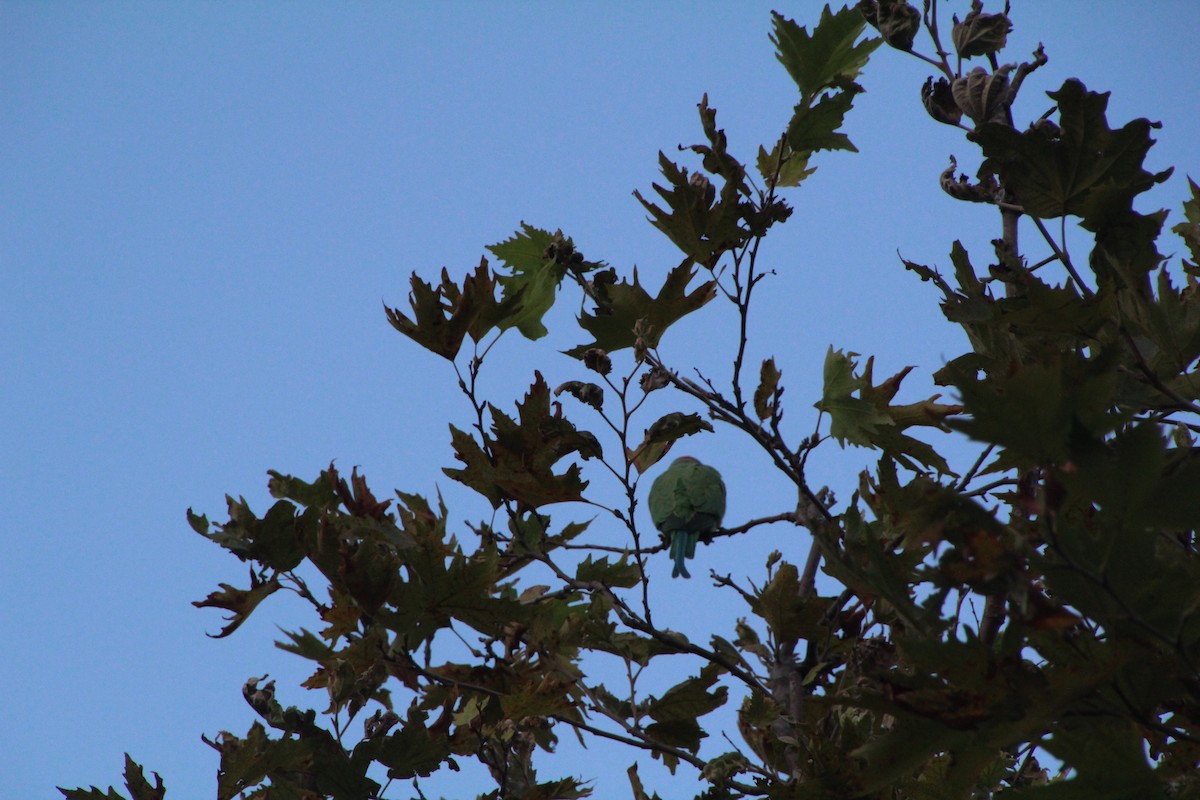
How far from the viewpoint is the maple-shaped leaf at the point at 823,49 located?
2.94 m

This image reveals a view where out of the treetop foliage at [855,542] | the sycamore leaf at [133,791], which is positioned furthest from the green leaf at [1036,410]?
the sycamore leaf at [133,791]

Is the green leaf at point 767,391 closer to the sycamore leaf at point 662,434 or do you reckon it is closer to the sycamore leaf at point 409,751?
the sycamore leaf at point 662,434

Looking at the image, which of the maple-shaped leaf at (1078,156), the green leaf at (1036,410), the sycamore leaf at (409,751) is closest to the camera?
the green leaf at (1036,410)

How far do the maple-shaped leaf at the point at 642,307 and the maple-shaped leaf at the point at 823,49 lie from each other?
61 cm

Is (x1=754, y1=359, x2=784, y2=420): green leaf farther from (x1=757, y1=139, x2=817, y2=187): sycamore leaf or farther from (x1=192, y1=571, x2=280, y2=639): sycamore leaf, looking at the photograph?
(x1=192, y1=571, x2=280, y2=639): sycamore leaf

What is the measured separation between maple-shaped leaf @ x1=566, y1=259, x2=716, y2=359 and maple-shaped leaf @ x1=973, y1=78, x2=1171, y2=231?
2.99ft

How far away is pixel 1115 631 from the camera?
1.62 meters

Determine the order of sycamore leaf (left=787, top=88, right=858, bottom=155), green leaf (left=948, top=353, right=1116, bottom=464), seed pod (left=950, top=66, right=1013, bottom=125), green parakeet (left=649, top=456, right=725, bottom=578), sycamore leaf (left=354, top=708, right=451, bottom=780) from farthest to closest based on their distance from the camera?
green parakeet (left=649, top=456, right=725, bottom=578) → sycamore leaf (left=787, top=88, right=858, bottom=155) → sycamore leaf (left=354, top=708, right=451, bottom=780) → seed pod (left=950, top=66, right=1013, bottom=125) → green leaf (left=948, top=353, right=1116, bottom=464)

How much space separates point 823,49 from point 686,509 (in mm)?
2868

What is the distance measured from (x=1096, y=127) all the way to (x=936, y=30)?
65cm

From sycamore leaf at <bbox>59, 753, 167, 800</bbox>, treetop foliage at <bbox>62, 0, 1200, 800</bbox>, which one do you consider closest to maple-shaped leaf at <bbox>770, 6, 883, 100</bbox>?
treetop foliage at <bbox>62, 0, 1200, 800</bbox>

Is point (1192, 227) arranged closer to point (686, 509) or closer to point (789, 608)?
point (789, 608)

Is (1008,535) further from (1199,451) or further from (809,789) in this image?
(809,789)

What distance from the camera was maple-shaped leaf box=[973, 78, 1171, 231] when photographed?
2338mm
